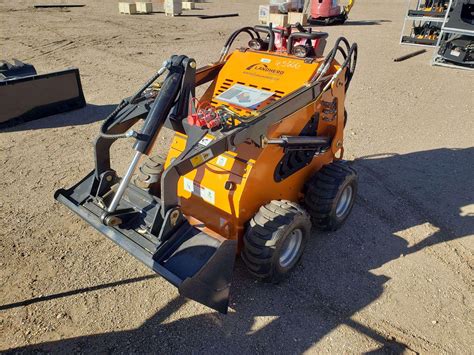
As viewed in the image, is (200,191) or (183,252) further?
(200,191)

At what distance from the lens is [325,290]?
380 cm

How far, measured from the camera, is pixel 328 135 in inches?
180

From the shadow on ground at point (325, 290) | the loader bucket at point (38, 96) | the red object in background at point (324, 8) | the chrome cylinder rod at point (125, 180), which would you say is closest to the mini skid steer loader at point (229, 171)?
the chrome cylinder rod at point (125, 180)

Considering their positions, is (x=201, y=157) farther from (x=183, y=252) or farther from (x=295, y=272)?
(x=295, y=272)

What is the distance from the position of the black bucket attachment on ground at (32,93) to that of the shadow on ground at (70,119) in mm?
106

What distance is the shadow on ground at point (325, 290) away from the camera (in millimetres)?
3244

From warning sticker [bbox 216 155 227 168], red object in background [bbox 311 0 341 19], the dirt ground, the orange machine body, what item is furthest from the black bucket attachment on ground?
red object in background [bbox 311 0 341 19]

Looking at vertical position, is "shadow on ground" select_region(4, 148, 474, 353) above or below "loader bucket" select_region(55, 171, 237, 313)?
below

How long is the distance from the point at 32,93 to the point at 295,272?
5.82 metres

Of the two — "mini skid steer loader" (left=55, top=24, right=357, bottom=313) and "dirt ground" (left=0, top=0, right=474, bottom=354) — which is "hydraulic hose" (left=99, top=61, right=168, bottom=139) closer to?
"mini skid steer loader" (left=55, top=24, right=357, bottom=313)

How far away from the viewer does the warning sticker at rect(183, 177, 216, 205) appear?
12.5ft

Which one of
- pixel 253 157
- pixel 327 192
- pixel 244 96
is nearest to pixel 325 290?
pixel 327 192

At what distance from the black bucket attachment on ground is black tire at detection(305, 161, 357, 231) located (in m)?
5.36

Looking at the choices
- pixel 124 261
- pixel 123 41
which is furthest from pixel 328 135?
pixel 123 41
